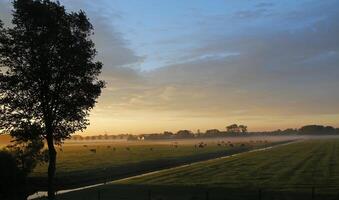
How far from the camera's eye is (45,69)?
35.8 m

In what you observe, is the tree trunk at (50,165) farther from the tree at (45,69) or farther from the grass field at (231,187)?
the grass field at (231,187)

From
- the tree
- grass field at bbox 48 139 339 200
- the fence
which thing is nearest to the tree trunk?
the tree

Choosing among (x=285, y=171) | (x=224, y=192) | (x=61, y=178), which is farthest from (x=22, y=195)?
(x=285, y=171)

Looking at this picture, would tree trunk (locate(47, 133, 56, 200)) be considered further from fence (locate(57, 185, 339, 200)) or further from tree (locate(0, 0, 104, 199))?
fence (locate(57, 185, 339, 200))

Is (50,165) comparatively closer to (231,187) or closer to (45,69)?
(45,69)

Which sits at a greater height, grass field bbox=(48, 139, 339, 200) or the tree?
the tree

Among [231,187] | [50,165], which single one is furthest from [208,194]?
[50,165]

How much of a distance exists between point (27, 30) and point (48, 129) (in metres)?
7.35

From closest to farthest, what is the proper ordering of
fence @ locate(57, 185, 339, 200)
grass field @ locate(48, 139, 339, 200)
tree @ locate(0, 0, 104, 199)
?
tree @ locate(0, 0, 104, 199) → fence @ locate(57, 185, 339, 200) → grass field @ locate(48, 139, 339, 200)

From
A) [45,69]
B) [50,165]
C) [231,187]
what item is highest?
[45,69]

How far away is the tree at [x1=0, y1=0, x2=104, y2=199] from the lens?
35.7 metres

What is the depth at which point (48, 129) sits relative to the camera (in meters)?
36.9

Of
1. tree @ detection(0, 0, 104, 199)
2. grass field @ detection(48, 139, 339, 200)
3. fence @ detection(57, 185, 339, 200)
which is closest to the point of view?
tree @ detection(0, 0, 104, 199)

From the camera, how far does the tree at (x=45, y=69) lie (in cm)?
3566
